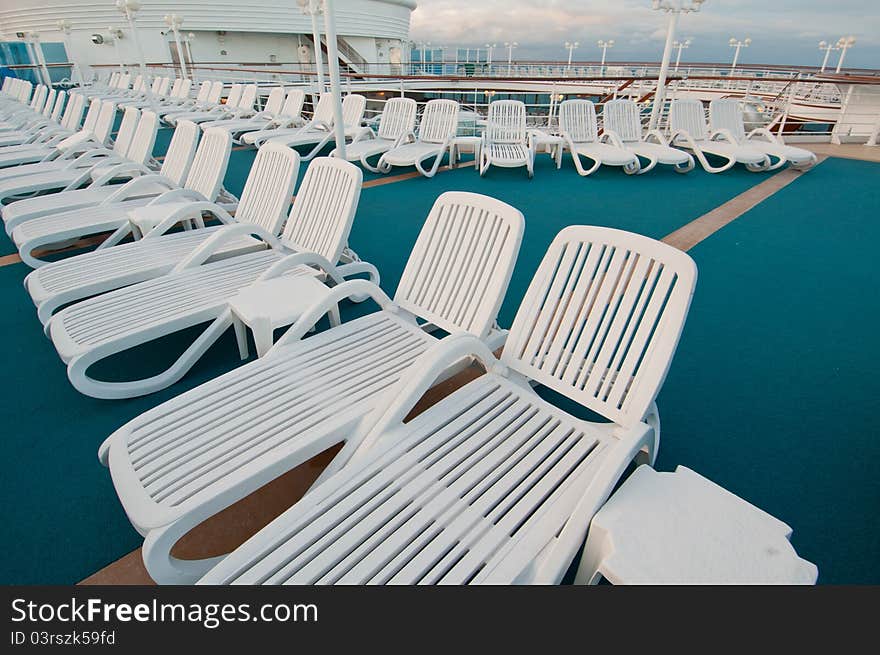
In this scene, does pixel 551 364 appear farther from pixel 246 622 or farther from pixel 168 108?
pixel 168 108

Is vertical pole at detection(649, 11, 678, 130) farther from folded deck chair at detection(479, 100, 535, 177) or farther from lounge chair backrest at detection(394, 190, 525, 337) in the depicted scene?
lounge chair backrest at detection(394, 190, 525, 337)

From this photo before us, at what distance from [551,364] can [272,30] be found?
2758cm

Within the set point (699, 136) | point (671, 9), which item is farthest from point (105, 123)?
point (699, 136)

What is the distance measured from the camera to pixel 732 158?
570 cm

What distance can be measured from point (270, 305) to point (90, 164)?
418cm

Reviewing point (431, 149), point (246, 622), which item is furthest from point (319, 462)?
point (431, 149)

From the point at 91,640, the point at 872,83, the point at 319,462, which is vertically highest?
the point at 872,83

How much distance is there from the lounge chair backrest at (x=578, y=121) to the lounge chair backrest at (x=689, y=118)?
1056mm

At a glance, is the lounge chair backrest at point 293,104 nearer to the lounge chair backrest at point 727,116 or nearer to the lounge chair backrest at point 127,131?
the lounge chair backrest at point 127,131

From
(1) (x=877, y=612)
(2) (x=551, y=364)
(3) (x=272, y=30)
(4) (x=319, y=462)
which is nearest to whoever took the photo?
(1) (x=877, y=612)

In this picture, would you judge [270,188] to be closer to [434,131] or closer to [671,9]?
[434,131]

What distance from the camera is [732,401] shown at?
2082mm

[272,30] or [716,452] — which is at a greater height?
[272,30]

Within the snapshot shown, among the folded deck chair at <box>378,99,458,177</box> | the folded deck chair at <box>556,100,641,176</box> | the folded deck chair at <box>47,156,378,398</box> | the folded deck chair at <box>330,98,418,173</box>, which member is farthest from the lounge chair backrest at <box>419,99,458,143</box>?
the folded deck chair at <box>47,156,378,398</box>
